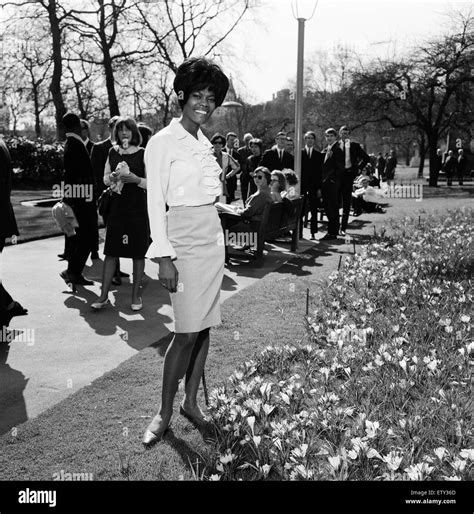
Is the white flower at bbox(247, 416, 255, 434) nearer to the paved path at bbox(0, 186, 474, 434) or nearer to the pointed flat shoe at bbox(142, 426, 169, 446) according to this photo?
the pointed flat shoe at bbox(142, 426, 169, 446)

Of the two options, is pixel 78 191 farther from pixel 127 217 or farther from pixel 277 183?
pixel 277 183

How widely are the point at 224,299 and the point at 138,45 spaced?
26.9m

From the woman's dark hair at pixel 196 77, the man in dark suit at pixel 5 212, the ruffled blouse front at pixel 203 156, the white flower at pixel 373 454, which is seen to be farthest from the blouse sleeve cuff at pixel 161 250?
the man in dark suit at pixel 5 212

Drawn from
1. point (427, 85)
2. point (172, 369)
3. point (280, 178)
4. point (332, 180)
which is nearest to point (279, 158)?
point (332, 180)

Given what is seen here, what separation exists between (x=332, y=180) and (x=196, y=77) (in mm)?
9061

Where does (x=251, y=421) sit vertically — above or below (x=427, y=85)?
below

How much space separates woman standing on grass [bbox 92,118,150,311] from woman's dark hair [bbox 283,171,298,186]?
4183 millimetres

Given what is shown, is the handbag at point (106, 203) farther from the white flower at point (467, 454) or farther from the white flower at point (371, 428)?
the white flower at point (467, 454)

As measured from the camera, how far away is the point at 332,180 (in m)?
12.2

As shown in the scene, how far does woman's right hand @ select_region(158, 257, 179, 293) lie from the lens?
3379 mm

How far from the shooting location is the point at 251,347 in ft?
17.2

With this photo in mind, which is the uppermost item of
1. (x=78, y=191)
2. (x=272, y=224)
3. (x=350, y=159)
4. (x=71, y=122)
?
(x=71, y=122)

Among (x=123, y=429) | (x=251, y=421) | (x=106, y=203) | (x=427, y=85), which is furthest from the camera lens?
(x=427, y=85)

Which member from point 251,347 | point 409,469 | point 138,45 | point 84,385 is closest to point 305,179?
point 251,347
